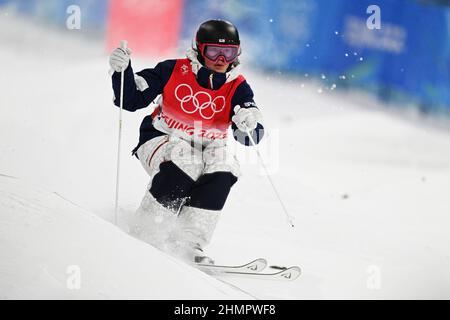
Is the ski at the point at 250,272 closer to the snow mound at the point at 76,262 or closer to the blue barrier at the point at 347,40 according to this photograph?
the snow mound at the point at 76,262

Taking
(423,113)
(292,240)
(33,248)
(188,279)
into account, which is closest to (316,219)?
(292,240)

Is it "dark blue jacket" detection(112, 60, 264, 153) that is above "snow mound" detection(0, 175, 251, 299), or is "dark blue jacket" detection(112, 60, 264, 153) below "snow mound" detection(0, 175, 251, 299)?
above

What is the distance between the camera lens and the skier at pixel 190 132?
351 cm

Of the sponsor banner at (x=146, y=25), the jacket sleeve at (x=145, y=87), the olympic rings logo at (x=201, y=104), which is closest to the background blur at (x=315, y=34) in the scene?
the sponsor banner at (x=146, y=25)

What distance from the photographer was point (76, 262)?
2760mm

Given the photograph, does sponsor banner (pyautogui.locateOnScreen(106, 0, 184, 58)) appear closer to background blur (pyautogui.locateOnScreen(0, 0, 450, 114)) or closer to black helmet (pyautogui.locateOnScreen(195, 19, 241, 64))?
background blur (pyautogui.locateOnScreen(0, 0, 450, 114))

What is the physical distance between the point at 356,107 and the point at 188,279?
4.99 metres

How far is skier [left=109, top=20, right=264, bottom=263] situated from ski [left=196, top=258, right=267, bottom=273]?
3 centimetres

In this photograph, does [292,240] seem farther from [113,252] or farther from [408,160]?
[408,160]

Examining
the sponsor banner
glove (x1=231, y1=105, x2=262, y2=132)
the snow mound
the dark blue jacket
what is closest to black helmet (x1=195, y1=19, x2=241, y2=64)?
the dark blue jacket

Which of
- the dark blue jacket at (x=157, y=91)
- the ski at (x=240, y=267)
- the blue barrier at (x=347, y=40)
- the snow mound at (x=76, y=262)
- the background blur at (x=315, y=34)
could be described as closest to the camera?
the snow mound at (x=76, y=262)

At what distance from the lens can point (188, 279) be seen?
2.88 metres

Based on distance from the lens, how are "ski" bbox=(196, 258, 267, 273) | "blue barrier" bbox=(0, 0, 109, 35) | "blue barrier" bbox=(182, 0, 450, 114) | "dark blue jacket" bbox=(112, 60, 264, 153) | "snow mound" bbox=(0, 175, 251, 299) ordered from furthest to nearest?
"blue barrier" bbox=(182, 0, 450, 114) → "blue barrier" bbox=(0, 0, 109, 35) → "dark blue jacket" bbox=(112, 60, 264, 153) → "ski" bbox=(196, 258, 267, 273) → "snow mound" bbox=(0, 175, 251, 299)

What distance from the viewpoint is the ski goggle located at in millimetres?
3518
